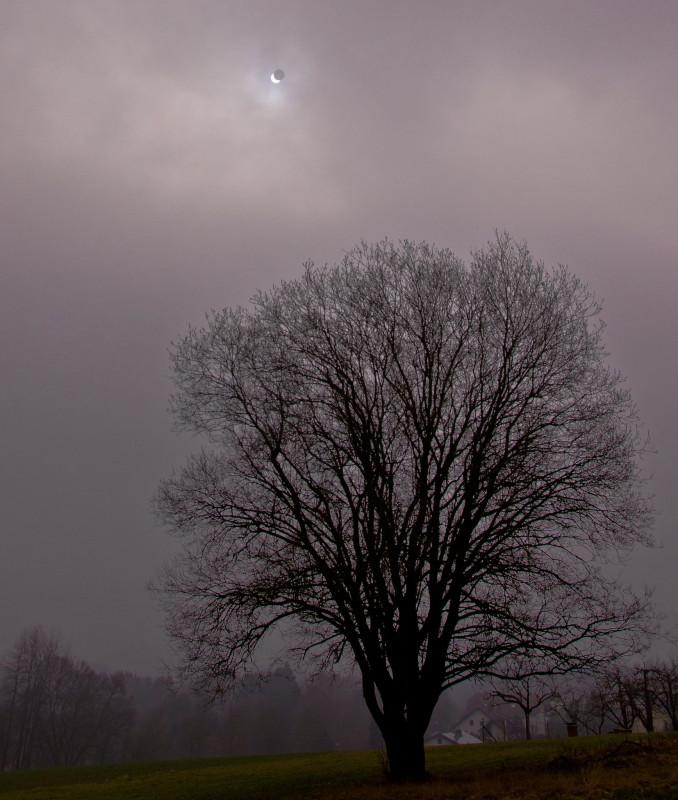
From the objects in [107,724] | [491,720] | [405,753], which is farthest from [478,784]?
[491,720]

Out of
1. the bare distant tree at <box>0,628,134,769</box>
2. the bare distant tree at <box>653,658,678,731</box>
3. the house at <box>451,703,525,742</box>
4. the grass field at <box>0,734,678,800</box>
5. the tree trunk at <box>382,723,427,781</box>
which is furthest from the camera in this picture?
the house at <box>451,703,525,742</box>

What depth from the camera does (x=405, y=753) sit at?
12102 millimetres

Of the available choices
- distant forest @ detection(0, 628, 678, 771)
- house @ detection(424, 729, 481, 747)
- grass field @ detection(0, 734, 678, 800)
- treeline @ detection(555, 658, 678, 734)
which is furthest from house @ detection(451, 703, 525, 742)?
grass field @ detection(0, 734, 678, 800)

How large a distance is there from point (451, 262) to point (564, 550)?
283 inches

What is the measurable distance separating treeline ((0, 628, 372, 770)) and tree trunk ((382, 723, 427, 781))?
175 ft

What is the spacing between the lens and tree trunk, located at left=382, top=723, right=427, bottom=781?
39.5ft

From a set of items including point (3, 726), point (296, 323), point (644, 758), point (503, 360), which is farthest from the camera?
point (3, 726)

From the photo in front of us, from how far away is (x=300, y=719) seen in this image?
72500 millimetres

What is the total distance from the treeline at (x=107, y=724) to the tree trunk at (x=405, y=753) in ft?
175

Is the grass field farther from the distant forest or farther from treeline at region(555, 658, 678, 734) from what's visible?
the distant forest

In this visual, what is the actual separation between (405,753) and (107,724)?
65.7 meters

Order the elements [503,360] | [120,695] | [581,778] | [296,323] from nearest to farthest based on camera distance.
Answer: [581,778] < [503,360] < [296,323] < [120,695]

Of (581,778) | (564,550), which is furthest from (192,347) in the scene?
(581,778)

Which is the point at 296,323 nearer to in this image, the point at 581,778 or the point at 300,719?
the point at 581,778
